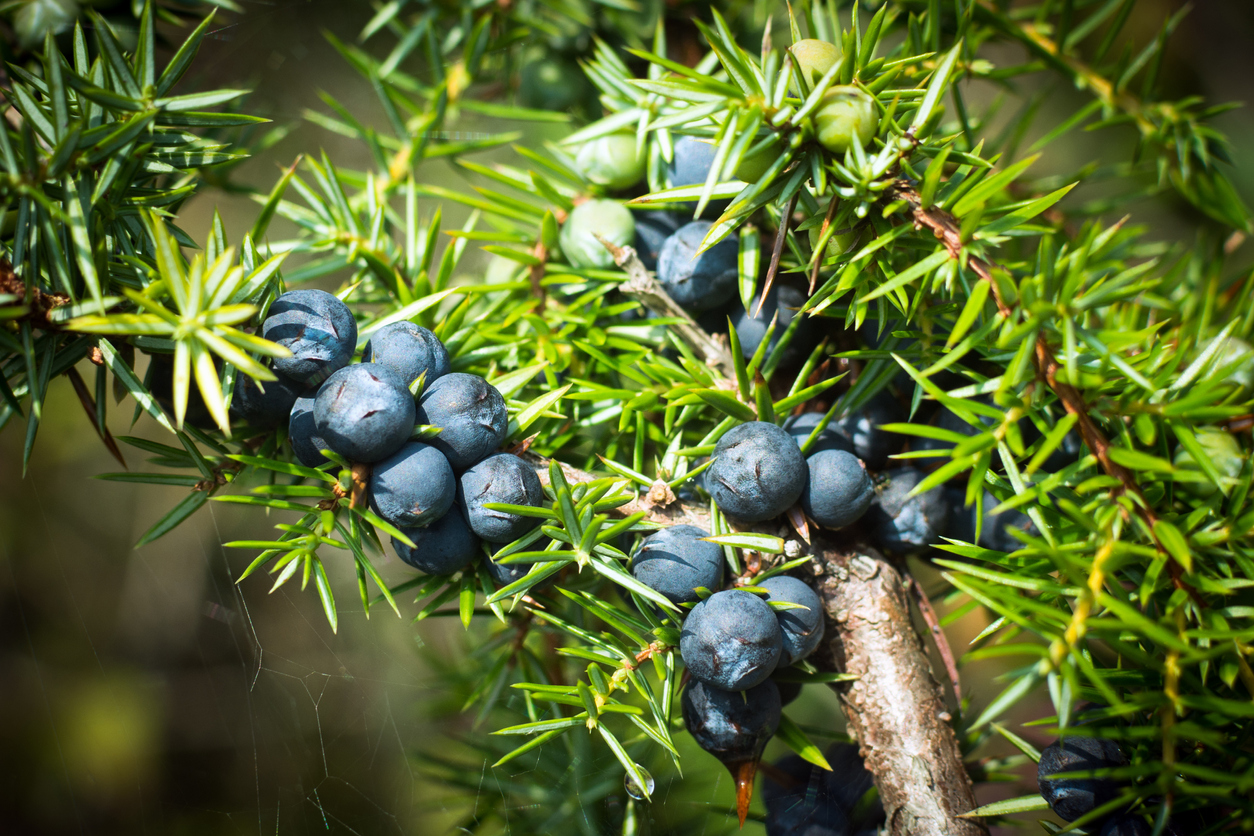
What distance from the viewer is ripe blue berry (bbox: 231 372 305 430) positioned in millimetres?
425

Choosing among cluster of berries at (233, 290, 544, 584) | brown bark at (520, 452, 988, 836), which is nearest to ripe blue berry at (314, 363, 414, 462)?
cluster of berries at (233, 290, 544, 584)

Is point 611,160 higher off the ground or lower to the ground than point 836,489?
higher

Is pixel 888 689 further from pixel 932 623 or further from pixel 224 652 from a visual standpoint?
pixel 224 652

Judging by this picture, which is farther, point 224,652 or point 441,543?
point 224,652

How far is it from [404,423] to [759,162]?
10.4 inches

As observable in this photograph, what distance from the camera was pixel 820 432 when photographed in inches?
19.2

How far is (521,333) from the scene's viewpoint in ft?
1.83

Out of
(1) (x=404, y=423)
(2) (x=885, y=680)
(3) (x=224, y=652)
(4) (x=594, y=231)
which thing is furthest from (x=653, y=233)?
(3) (x=224, y=652)

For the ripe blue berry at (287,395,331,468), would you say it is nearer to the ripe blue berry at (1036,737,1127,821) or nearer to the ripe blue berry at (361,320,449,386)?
the ripe blue berry at (361,320,449,386)

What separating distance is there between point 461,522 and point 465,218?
0.91 m

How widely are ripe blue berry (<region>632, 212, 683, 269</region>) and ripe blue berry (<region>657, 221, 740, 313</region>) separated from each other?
0.18 ft

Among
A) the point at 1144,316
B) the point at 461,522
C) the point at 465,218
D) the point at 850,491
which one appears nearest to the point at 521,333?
the point at 461,522

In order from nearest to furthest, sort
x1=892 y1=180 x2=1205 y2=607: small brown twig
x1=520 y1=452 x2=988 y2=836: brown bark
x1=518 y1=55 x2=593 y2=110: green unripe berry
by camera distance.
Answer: x1=892 y1=180 x2=1205 y2=607: small brown twig → x1=520 y1=452 x2=988 y2=836: brown bark → x1=518 y1=55 x2=593 y2=110: green unripe berry

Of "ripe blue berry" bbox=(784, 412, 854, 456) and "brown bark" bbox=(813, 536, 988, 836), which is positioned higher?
"ripe blue berry" bbox=(784, 412, 854, 456)
